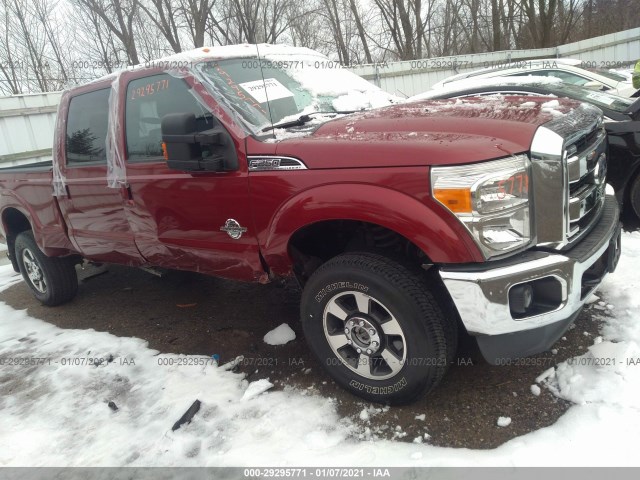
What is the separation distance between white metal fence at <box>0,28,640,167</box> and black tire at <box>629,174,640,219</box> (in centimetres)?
887

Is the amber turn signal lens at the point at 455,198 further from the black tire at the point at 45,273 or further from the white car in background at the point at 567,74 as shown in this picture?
the white car in background at the point at 567,74

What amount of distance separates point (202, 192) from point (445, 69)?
57.9 ft

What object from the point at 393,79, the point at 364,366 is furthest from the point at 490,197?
the point at 393,79

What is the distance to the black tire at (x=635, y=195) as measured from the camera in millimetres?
4398

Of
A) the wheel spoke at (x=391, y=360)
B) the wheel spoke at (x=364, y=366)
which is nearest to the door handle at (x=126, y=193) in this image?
the wheel spoke at (x=364, y=366)

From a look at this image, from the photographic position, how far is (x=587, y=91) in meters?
5.24

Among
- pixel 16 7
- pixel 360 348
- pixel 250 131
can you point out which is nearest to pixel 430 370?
pixel 360 348

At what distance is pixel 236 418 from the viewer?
8.86ft

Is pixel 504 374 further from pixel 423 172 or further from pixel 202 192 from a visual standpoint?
pixel 202 192

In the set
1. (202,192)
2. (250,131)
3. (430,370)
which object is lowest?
(430,370)

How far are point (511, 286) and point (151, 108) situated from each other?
105 inches

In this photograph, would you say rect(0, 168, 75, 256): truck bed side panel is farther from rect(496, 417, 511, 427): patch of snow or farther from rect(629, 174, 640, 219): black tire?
rect(629, 174, 640, 219): black tire

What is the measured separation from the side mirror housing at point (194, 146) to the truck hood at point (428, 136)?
37cm

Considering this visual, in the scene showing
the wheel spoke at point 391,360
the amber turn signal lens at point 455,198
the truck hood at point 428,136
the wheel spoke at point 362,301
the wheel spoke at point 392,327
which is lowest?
the wheel spoke at point 391,360
